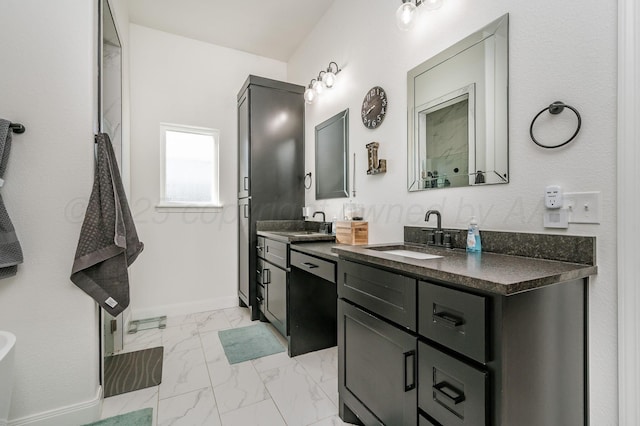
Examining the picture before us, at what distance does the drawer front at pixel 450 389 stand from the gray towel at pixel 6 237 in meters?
1.85

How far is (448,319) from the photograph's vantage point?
95 centimetres

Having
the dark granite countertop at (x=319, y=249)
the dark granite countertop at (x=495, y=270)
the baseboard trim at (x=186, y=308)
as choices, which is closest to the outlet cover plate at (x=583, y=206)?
the dark granite countertop at (x=495, y=270)

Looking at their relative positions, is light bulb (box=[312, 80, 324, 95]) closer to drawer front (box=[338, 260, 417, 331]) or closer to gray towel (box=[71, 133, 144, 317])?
gray towel (box=[71, 133, 144, 317])

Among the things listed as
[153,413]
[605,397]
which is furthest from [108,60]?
[605,397]

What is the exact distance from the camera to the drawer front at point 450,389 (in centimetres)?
86

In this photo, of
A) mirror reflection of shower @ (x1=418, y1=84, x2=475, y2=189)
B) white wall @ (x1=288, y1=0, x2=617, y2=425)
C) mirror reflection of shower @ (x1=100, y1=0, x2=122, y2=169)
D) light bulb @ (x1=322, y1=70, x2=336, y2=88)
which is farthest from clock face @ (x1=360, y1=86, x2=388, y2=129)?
mirror reflection of shower @ (x1=100, y1=0, x2=122, y2=169)

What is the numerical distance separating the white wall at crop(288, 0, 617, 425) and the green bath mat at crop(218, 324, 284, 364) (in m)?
1.36

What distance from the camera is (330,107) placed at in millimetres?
2811

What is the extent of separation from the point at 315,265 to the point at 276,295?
0.78 meters

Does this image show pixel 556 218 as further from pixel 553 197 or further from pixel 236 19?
pixel 236 19

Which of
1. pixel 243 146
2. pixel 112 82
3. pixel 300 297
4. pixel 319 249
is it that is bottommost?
pixel 300 297

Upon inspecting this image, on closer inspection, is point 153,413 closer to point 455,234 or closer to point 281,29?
point 455,234

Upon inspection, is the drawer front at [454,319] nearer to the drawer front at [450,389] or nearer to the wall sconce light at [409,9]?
the drawer front at [450,389]

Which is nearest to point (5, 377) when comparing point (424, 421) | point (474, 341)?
point (424, 421)
